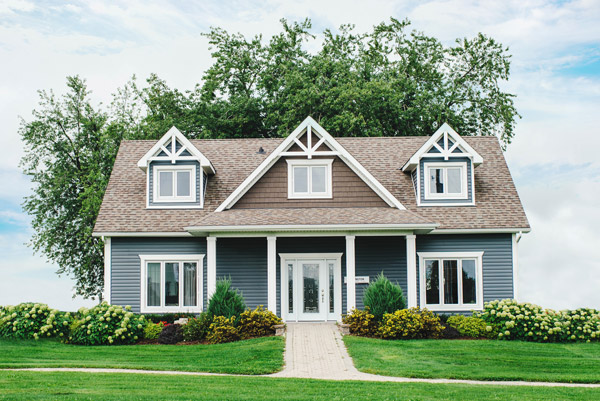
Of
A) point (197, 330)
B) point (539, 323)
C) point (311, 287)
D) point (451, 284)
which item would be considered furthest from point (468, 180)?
point (197, 330)

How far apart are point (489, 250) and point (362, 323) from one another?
6729 millimetres

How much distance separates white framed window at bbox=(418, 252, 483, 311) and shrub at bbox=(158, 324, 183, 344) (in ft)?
30.1

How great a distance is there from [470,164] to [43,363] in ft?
55.4

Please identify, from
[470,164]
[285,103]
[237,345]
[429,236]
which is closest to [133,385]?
[237,345]

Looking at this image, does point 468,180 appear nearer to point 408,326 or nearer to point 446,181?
point 446,181

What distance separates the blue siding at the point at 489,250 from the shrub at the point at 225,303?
24.8ft

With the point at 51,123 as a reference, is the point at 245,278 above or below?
below

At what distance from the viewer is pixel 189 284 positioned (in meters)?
24.7

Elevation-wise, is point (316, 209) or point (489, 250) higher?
point (316, 209)

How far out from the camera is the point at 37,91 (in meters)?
34.9

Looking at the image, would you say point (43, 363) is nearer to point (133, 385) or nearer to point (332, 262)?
point (133, 385)

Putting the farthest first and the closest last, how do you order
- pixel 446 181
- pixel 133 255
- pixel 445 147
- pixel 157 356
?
pixel 446 181 < pixel 445 147 < pixel 133 255 < pixel 157 356

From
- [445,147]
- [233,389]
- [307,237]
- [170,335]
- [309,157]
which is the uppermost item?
[445,147]

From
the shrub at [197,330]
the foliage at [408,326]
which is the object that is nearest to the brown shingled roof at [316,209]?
the foliage at [408,326]
